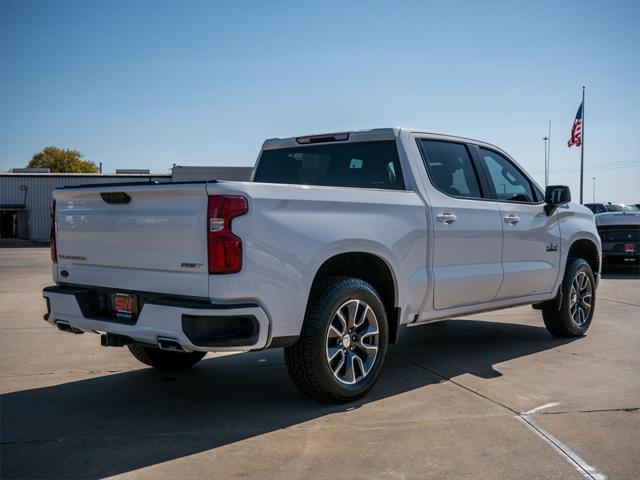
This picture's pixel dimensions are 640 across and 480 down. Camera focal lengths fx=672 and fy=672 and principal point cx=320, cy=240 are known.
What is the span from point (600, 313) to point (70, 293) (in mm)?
6980

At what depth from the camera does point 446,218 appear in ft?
17.8

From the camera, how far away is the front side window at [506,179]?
20.6ft

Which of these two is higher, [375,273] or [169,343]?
[375,273]

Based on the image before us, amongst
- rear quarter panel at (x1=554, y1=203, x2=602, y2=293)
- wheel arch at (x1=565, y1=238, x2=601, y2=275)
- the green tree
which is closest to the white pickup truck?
rear quarter panel at (x1=554, y1=203, x2=602, y2=293)

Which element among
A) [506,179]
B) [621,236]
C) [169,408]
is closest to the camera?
[169,408]

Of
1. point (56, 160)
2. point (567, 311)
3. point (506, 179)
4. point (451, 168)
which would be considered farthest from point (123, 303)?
point (56, 160)

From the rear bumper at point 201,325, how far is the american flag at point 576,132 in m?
34.3

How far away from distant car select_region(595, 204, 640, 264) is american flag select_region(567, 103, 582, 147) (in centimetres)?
2195

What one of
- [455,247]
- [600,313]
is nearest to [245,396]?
[455,247]

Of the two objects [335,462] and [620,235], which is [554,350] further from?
[620,235]

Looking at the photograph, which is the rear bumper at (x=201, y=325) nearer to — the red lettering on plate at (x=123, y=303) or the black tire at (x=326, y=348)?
the red lettering on plate at (x=123, y=303)

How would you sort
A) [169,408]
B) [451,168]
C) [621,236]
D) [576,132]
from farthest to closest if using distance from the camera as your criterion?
[576,132] → [621,236] → [451,168] → [169,408]

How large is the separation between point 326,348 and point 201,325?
0.93m

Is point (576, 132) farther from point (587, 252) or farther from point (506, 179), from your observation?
point (506, 179)
